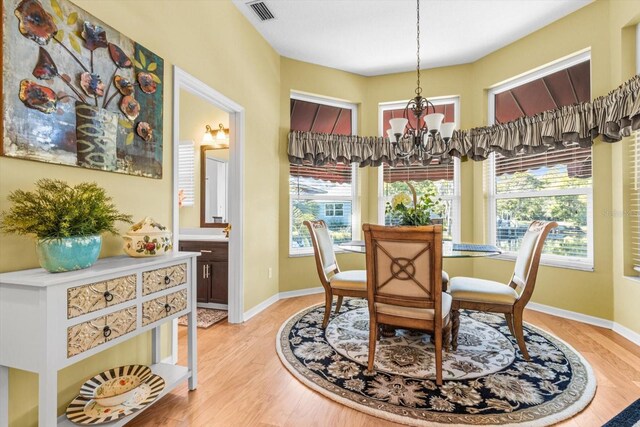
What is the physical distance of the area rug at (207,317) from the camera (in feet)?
10.0

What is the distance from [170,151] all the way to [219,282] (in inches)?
68.3

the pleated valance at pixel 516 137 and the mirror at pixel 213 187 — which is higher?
the pleated valance at pixel 516 137

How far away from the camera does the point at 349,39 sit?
3.63m

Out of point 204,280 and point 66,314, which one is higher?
point 66,314

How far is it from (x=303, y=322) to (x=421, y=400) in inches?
58.5

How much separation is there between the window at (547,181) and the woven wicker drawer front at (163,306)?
3.73 metres

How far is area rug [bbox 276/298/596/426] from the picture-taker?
1.70 meters

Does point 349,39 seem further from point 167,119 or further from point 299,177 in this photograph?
point 167,119

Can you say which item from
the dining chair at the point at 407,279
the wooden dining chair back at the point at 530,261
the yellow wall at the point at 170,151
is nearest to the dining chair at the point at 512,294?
the wooden dining chair back at the point at 530,261

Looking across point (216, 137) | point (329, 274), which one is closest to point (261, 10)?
point (216, 137)

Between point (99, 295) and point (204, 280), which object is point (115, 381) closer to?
point (99, 295)

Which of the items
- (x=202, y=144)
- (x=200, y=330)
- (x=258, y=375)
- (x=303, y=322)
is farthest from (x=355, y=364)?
(x=202, y=144)

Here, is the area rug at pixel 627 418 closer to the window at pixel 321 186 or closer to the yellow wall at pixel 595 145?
the yellow wall at pixel 595 145

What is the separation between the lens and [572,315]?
3193 millimetres
